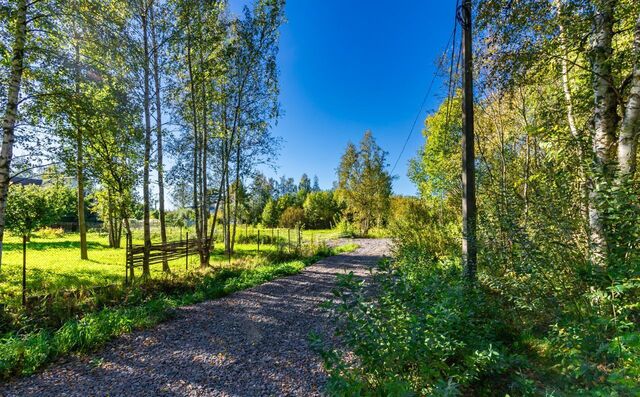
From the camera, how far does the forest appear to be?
2.13 metres

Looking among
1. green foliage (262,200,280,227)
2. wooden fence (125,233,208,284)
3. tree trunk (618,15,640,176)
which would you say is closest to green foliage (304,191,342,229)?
green foliage (262,200,280,227)

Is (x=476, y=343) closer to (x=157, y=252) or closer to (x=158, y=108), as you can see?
(x=157, y=252)

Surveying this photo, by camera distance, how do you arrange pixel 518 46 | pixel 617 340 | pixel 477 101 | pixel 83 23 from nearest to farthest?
pixel 617 340 → pixel 518 46 → pixel 83 23 → pixel 477 101

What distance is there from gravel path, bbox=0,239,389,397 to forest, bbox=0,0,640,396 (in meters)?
0.05

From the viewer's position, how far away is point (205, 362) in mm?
3611

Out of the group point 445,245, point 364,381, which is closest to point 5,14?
point 364,381

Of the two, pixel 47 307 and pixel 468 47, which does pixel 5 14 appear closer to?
pixel 47 307

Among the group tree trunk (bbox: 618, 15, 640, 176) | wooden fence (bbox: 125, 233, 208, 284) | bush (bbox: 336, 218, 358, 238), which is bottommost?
bush (bbox: 336, 218, 358, 238)

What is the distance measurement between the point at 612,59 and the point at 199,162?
11.5m

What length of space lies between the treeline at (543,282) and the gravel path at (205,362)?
79cm

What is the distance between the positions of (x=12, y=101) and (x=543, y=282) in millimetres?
7911

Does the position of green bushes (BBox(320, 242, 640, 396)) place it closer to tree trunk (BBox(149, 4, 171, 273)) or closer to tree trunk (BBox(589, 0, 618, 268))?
tree trunk (BBox(589, 0, 618, 268))

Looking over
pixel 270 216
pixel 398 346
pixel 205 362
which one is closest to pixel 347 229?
pixel 270 216

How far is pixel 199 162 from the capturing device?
435 inches
